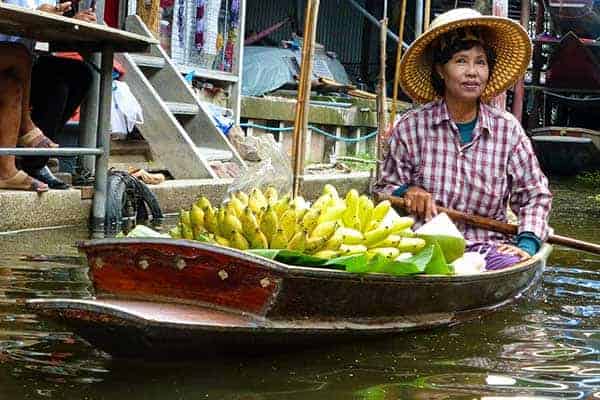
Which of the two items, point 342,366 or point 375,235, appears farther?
point 375,235

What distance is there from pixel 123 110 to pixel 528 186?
12.5 ft

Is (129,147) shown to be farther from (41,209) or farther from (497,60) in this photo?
(497,60)

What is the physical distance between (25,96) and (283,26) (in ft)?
40.4

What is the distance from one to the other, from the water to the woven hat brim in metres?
1.29

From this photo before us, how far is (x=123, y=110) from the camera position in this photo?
26.6ft

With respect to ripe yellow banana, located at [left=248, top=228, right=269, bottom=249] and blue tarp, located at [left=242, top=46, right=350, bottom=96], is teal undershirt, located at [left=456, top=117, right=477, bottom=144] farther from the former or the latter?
blue tarp, located at [left=242, top=46, right=350, bottom=96]

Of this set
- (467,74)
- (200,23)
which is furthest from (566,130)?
(467,74)

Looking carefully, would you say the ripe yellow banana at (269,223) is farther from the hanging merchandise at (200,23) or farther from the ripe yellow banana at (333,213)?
the hanging merchandise at (200,23)

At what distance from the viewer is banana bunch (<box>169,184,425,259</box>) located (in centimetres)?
373

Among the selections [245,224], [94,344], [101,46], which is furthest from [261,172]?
[94,344]

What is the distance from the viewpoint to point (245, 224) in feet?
12.2

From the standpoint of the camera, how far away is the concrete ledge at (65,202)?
6582 millimetres

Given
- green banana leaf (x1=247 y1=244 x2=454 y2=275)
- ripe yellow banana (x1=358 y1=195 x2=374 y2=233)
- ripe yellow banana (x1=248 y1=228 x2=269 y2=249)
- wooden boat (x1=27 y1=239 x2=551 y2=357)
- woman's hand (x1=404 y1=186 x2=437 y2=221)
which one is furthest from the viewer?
woman's hand (x1=404 y1=186 x2=437 y2=221)

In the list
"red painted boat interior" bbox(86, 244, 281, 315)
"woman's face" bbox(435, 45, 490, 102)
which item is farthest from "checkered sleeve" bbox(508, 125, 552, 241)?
"red painted boat interior" bbox(86, 244, 281, 315)
